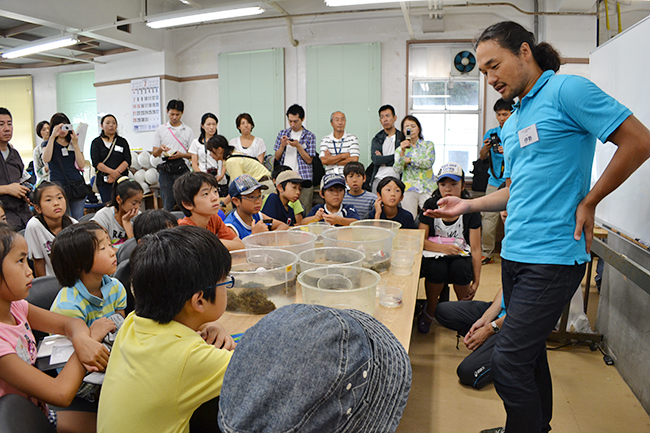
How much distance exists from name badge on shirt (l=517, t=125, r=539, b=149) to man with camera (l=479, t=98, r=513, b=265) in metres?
3.01

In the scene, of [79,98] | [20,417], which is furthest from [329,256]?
[79,98]

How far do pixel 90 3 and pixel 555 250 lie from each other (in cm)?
666

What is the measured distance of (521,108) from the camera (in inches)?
57.0

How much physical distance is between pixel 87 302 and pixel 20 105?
895cm

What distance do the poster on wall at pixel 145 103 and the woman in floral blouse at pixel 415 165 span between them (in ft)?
14.2

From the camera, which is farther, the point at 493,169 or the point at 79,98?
the point at 79,98

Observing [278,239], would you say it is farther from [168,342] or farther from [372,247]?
[168,342]

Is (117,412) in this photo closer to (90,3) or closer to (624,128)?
(624,128)

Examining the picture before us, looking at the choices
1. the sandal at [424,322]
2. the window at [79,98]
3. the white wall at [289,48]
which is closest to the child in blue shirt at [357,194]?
the sandal at [424,322]

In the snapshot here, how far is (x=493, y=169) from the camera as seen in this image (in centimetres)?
460

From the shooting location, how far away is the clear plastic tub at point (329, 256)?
65.7 inches

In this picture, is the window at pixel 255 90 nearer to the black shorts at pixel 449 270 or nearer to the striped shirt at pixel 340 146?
the striped shirt at pixel 340 146

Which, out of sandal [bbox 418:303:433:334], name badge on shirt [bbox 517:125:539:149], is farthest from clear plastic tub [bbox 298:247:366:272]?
sandal [bbox 418:303:433:334]

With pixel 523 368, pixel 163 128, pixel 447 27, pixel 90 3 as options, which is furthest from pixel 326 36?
pixel 523 368
